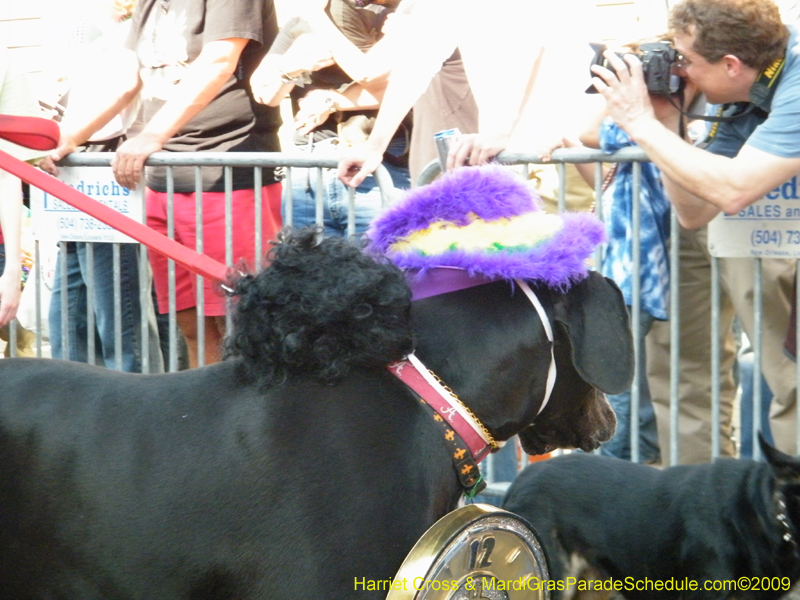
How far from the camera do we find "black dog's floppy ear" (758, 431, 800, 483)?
258 cm

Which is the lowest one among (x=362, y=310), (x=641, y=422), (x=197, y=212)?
(x=641, y=422)

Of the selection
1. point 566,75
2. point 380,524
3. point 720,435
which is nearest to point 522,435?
point 380,524

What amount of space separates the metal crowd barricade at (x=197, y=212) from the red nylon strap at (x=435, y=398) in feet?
6.16

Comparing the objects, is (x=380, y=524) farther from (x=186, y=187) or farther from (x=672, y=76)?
(x=186, y=187)

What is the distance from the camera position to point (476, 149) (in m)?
3.75

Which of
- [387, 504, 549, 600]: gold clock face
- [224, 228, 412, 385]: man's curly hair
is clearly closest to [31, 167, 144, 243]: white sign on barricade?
[224, 228, 412, 385]: man's curly hair

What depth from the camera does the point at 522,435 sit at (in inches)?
95.3

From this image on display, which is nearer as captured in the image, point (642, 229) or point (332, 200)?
point (642, 229)

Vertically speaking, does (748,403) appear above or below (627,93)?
below

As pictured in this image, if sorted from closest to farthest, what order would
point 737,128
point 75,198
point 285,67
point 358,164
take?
point 75,198, point 737,128, point 358,164, point 285,67

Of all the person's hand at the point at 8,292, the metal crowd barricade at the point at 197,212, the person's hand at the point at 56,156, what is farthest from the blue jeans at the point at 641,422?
the person's hand at the point at 56,156

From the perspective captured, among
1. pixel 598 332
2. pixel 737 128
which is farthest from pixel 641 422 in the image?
pixel 598 332

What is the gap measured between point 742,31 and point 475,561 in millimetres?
2128

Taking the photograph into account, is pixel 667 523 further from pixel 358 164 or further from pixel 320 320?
pixel 358 164
